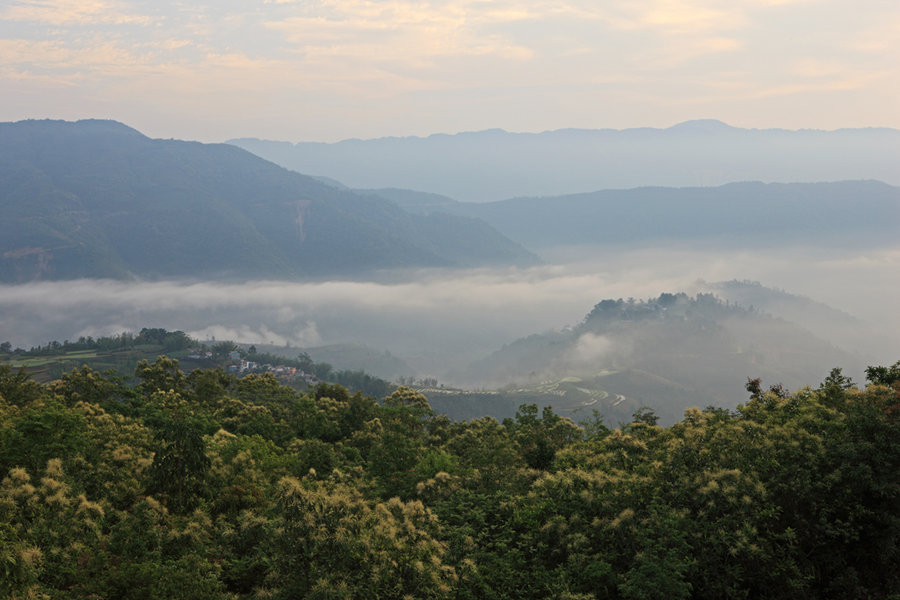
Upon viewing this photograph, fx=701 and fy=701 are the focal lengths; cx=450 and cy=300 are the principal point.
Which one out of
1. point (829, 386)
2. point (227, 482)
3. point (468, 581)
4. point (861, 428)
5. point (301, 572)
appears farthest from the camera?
point (829, 386)

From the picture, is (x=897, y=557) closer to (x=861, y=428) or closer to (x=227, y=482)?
(x=861, y=428)

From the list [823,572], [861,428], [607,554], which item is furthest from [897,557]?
[607,554]

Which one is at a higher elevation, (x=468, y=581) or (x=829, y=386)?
(x=829, y=386)

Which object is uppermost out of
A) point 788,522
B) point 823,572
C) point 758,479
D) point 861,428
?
point 861,428

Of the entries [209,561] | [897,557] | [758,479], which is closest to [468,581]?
[209,561]

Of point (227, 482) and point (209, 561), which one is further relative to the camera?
point (227, 482)

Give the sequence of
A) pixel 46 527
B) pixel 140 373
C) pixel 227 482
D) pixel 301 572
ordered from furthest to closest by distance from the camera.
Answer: pixel 140 373
pixel 227 482
pixel 46 527
pixel 301 572
